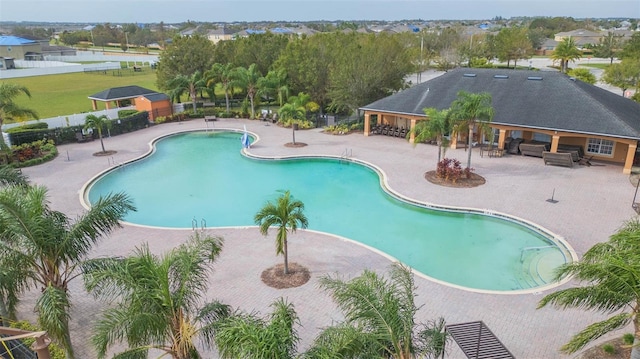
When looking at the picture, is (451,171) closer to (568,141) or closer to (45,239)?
(568,141)

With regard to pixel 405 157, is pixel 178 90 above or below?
above

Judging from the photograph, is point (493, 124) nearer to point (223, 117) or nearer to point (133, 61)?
point (223, 117)

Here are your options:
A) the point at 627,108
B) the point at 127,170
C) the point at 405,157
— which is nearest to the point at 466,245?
the point at 405,157

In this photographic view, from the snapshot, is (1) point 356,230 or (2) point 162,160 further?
(2) point 162,160

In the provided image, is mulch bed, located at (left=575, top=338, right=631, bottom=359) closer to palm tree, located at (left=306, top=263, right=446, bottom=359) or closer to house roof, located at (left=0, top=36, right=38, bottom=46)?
palm tree, located at (left=306, top=263, right=446, bottom=359)

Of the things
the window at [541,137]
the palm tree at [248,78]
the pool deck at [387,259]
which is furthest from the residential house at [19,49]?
the window at [541,137]

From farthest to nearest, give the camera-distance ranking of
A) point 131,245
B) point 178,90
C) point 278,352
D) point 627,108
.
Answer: point 178,90 < point 627,108 < point 131,245 < point 278,352

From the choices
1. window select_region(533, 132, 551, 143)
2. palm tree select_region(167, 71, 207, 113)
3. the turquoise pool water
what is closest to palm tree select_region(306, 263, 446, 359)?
the turquoise pool water
